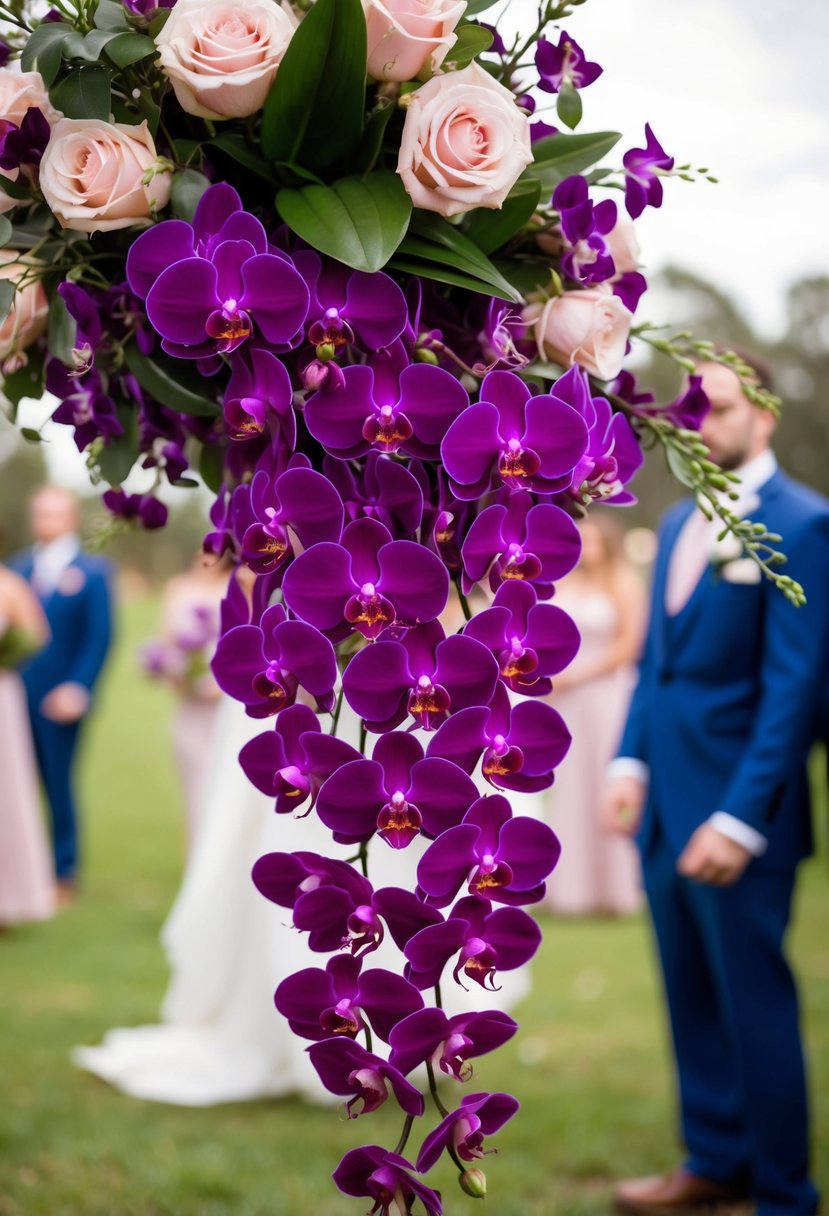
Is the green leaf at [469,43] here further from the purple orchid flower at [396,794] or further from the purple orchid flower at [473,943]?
the purple orchid flower at [473,943]

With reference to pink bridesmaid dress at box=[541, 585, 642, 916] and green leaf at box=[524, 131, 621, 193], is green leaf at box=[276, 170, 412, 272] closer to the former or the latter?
green leaf at box=[524, 131, 621, 193]

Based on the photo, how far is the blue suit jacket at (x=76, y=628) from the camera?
713 centimetres

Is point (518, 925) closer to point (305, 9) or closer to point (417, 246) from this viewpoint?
point (417, 246)

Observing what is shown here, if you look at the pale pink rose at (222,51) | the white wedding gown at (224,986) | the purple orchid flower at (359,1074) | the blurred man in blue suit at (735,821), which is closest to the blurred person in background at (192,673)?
the white wedding gown at (224,986)

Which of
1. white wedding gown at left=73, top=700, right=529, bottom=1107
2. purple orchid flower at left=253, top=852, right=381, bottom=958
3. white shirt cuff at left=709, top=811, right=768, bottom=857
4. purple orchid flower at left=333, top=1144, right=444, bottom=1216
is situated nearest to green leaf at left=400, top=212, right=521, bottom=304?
purple orchid flower at left=253, top=852, right=381, bottom=958

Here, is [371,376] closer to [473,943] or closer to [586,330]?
[586,330]

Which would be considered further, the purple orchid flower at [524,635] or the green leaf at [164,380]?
the green leaf at [164,380]

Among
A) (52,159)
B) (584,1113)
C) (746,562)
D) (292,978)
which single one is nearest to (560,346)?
(52,159)

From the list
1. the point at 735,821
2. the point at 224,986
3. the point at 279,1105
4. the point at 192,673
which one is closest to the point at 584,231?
the point at 735,821

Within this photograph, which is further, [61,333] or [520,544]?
[61,333]

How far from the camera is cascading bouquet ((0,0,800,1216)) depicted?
1.03m

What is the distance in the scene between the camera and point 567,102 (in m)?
1.24

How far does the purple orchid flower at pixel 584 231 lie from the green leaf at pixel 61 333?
550 mm

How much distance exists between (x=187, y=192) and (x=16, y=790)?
221 inches
